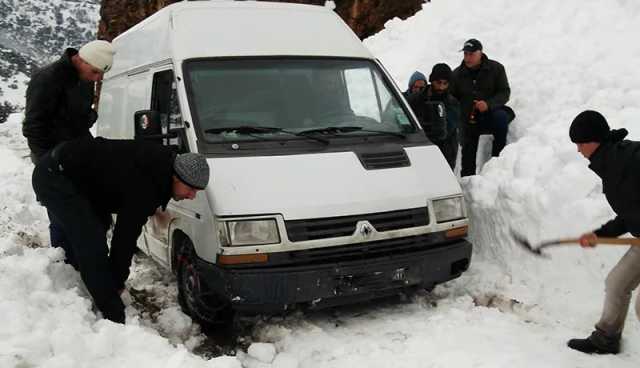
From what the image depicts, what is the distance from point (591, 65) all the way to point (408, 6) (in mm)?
8057

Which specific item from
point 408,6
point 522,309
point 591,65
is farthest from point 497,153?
point 408,6

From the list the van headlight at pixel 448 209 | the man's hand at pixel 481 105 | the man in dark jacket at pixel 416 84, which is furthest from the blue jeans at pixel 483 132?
the van headlight at pixel 448 209

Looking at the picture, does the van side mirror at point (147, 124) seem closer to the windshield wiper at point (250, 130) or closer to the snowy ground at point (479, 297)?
the windshield wiper at point (250, 130)

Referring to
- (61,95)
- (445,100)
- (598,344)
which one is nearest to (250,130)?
(61,95)

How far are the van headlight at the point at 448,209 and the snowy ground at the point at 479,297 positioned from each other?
0.75 metres

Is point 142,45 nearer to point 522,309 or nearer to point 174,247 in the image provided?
point 174,247

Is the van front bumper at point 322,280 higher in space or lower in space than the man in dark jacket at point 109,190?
lower

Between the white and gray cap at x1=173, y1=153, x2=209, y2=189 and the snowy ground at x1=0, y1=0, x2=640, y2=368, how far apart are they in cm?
96

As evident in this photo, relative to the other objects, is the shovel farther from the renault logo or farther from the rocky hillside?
the rocky hillside

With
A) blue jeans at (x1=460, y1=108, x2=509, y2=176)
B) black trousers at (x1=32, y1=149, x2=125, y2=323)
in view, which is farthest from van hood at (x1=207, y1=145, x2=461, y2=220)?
blue jeans at (x1=460, y1=108, x2=509, y2=176)

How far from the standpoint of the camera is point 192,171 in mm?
3990

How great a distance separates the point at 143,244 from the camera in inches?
253

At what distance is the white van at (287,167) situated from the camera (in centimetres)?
438

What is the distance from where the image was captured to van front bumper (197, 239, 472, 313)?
4.32m
